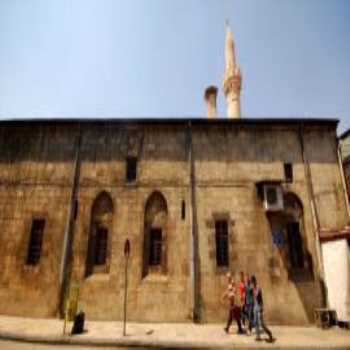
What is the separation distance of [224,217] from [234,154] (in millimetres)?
3058

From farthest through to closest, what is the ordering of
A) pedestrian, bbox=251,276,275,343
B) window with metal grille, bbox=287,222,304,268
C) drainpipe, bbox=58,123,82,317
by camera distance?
window with metal grille, bbox=287,222,304,268 → drainpipe, bbox=58,123,82,317 → pedestrian, bbox=251,276,275,343

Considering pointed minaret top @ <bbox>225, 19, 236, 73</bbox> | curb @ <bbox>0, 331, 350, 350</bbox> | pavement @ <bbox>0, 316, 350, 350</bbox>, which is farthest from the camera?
pointed minaret top @ <bbox>225, 19, 236, 73</bbox>

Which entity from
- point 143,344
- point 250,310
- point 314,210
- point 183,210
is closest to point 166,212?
point 183,210

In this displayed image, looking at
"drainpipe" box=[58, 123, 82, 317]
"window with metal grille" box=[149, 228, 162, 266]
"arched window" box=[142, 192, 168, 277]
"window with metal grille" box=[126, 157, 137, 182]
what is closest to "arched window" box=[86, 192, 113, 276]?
"drainpipe" box=[58, 123, 82, 317]

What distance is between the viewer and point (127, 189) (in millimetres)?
12234

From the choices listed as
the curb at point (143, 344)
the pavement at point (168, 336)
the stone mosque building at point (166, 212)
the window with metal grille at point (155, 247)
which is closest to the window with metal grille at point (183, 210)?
the stone mosque building at point (166, 212)

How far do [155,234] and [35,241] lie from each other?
542cm

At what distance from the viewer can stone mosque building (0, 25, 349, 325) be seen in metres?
10.8

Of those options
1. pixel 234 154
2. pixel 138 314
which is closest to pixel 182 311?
pixel 138 314

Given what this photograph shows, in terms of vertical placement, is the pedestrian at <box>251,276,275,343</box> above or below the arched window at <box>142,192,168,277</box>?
below

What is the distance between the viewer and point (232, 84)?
22734mm

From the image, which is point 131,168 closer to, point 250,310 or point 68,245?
point 68,245

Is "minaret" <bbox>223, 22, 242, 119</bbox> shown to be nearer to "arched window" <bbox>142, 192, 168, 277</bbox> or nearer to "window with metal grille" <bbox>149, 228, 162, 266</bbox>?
"arched window" <bbox>142, 192, 168, 277</bbox>

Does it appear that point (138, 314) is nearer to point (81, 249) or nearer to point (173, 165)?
point (81, 249)
